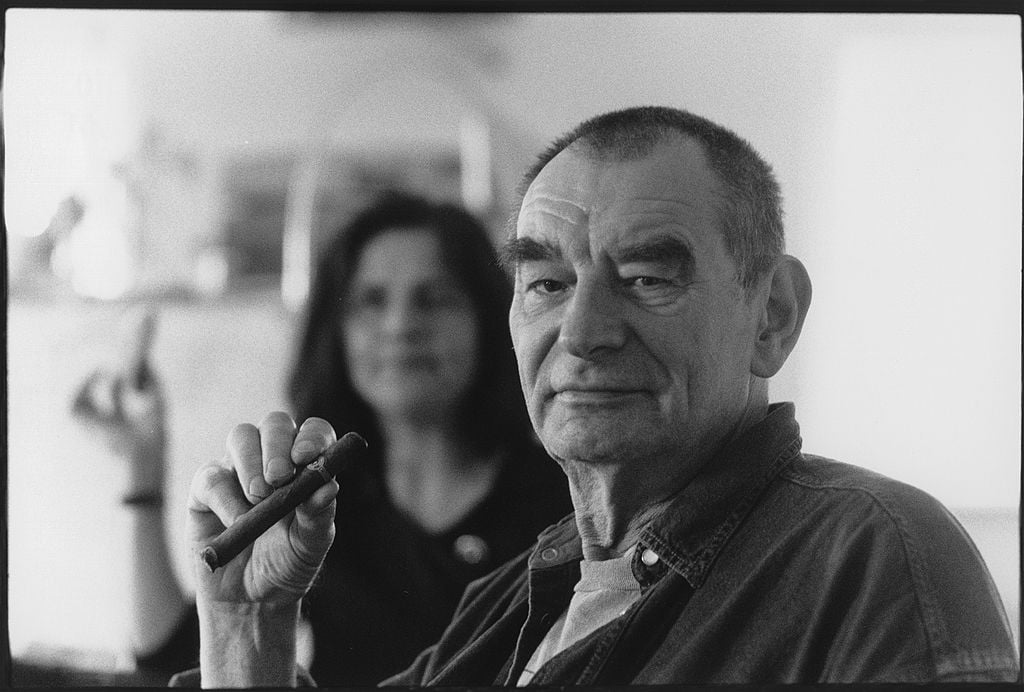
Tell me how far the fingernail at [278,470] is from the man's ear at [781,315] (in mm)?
792

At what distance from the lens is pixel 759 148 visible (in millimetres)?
1949

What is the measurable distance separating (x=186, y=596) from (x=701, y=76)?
1.26m

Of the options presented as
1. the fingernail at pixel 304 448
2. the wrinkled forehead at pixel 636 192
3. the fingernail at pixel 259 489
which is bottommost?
the fingernail at pixel 259 489

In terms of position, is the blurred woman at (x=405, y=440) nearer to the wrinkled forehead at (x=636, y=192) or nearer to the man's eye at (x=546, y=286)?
the man's eye at (x=546, y=286)

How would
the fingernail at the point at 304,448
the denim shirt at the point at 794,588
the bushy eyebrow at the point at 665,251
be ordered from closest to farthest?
the denim shirt at the point at 794,588 → the bushy eyebrow at the point at 665,251 → the fingernail at the point at 304,448

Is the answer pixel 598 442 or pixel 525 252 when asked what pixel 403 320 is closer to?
pixel 525 252

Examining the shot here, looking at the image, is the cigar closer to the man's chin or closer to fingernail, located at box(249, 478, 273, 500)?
fingernail, located at box(249, 478, 273, 500)

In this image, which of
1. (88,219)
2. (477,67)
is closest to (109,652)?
(88,219)

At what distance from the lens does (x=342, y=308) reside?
6.56 ft

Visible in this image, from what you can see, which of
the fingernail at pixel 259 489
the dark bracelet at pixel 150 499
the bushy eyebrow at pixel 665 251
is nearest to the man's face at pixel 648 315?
the bushy eyebrow at pixel 665 251

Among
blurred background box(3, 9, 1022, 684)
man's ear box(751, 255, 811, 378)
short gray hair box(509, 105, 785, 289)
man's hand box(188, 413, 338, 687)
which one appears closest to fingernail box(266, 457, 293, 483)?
man's hand box(188, 413, 338, 687)

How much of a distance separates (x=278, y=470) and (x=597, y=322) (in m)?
0.59

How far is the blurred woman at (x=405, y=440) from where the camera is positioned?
2.00 metres

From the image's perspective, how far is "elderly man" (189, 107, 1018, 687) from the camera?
177cm
